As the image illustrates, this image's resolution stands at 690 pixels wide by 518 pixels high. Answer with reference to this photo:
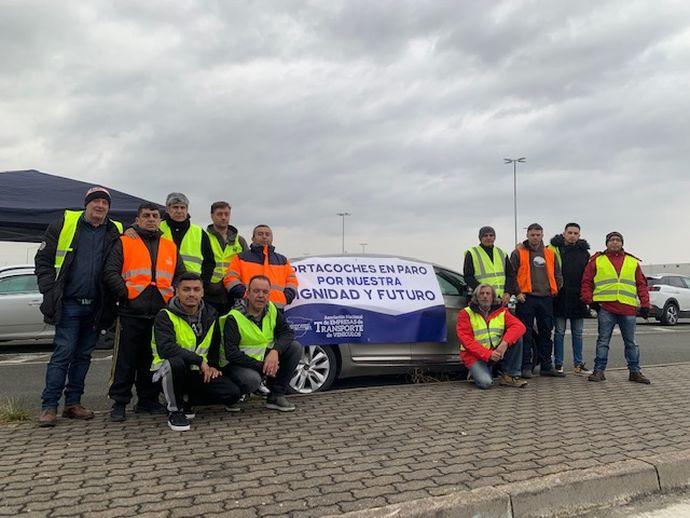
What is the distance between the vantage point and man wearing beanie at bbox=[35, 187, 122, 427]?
467cm

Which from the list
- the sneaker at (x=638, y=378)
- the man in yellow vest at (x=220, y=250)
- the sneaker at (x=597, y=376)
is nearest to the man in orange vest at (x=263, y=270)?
the man in yellow vest at (x=220, y=250)

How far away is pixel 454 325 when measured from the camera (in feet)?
22.3

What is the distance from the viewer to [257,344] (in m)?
5.11

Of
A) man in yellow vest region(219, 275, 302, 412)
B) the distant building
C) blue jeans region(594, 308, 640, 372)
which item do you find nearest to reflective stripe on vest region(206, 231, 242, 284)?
man in yellow vest region(219, 275, 302, 412)

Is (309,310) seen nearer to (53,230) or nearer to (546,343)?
(53,230)

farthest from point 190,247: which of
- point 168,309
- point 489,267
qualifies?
point 489,267

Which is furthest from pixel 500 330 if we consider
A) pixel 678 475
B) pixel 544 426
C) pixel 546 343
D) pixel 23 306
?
pixel 23 306

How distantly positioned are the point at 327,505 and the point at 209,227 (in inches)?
138

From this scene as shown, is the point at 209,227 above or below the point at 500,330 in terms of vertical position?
above

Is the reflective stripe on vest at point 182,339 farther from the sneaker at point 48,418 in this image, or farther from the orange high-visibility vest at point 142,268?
the sneaker at point 48,418

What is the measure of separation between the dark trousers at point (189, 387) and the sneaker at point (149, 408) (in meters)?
0.32

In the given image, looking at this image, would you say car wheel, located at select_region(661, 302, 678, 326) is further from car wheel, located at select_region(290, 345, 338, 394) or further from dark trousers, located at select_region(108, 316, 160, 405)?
dark trousers, located at select_region(108, 316, 160, 405)

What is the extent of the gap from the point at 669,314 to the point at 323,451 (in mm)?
16606

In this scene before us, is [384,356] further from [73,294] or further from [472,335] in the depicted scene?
[73,294]
